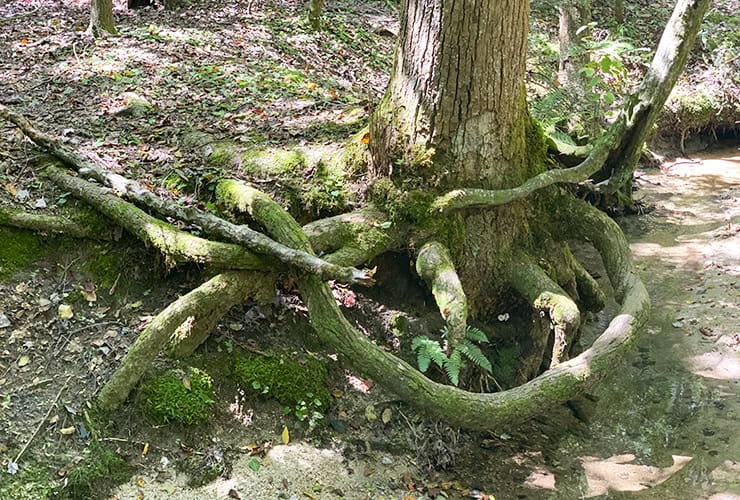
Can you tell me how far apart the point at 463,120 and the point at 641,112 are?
2062 mm

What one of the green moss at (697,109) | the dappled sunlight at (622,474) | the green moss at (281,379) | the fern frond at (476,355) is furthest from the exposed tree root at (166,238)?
the green moss at (697,109)

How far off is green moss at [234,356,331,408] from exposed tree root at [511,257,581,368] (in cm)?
173

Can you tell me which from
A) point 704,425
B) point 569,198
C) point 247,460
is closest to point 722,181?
point 569,198

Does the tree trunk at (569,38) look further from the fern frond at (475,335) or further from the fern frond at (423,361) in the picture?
the fern frond at (423,361)

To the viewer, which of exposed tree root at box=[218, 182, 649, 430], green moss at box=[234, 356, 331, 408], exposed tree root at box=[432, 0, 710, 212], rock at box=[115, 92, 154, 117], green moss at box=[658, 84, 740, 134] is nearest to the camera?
exposed tree root at box=[218, 182, 649, 430]

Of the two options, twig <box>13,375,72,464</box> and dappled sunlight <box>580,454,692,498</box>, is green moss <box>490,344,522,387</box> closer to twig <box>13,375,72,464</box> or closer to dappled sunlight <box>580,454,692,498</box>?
dappled sunlight <box>580,454,692,498</box>

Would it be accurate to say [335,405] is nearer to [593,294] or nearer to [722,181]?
[593,294]

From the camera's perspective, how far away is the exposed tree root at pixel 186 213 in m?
A: 4.22

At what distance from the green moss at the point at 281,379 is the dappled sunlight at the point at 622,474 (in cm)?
194

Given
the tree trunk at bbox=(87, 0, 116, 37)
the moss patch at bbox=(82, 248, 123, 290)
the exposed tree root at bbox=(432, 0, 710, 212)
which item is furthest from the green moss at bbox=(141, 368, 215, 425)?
the tree trunk at bbox=(87, 0, 116, 37)

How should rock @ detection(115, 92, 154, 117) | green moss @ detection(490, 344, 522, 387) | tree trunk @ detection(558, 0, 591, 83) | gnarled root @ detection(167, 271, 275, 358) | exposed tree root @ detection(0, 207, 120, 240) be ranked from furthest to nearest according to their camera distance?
tree trunk @ detection(558, 0, 591, 83)
rock @ detection(115, 92, 154, 117)
green moss @ detection(490, 344, 522, 387)
exposed tree root @ detection(0, 207, 120, 240)
gnarled root @ detection(167, 271, 275, 358)

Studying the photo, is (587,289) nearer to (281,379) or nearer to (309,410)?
(309,410)

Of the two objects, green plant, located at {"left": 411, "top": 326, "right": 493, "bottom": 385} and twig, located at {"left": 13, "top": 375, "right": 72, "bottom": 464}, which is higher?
green plant, located at {"left": 411, "top": 326, "right": 493, "bottom": 385}

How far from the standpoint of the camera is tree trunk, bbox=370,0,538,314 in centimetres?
471
